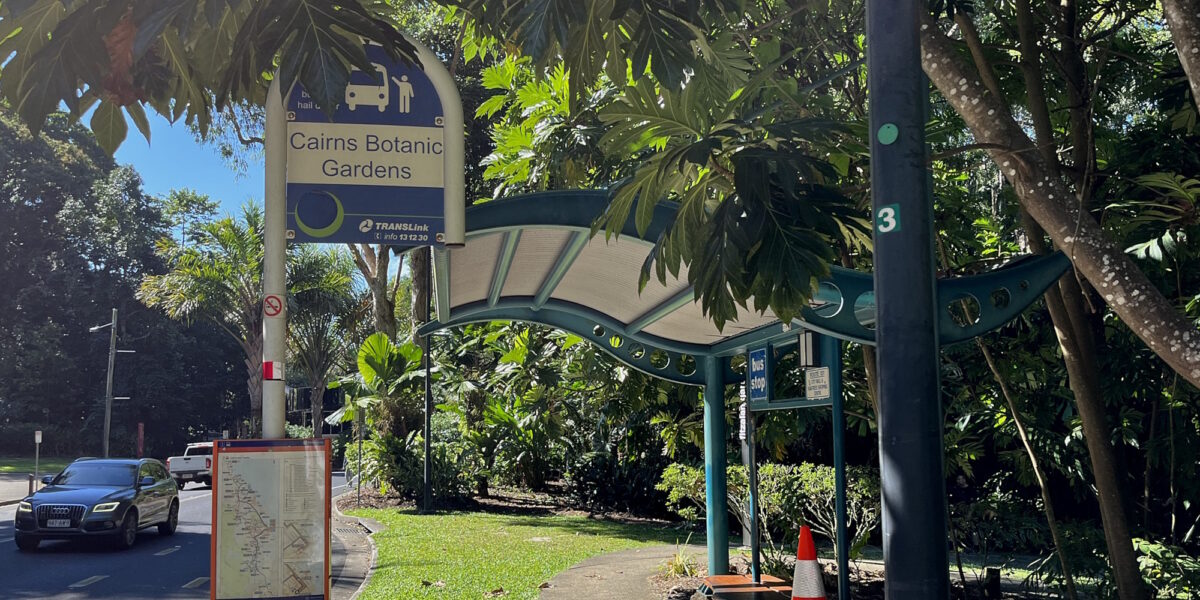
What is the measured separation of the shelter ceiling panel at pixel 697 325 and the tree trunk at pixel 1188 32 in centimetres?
400

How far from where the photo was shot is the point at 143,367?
61812 mm

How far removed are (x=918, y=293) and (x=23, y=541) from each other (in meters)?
18.5

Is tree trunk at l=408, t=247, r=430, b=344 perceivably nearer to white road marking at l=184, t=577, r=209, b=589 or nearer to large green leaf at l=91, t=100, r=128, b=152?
white road marking at l=184, t=577, r=209, b=589

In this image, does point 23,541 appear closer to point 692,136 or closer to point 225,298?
point 692,136

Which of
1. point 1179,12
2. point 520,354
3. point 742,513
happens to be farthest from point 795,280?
point 520,354

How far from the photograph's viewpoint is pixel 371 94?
4.82 m

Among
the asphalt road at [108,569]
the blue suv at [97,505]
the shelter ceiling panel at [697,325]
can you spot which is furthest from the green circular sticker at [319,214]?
the blue suv at [97,505]

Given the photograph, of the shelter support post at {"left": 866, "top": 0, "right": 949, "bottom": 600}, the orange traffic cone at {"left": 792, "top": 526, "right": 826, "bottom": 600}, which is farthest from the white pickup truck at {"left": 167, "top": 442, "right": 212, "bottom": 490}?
the shelter support post at {"left": 866, "top": 0, "right": 949, "bottom": 600}

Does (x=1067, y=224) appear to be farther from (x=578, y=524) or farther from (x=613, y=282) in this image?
(x=578, y=524)

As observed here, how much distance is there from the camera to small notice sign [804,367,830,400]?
8.58 metres

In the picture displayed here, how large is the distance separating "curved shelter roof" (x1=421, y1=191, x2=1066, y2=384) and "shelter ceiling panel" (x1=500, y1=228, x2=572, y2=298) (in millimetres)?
11

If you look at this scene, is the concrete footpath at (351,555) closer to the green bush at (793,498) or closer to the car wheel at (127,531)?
the car wheel at (127,531)

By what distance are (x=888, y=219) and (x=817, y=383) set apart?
5.46 meters

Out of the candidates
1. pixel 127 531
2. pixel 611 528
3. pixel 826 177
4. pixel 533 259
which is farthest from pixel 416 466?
pixel 826 177
